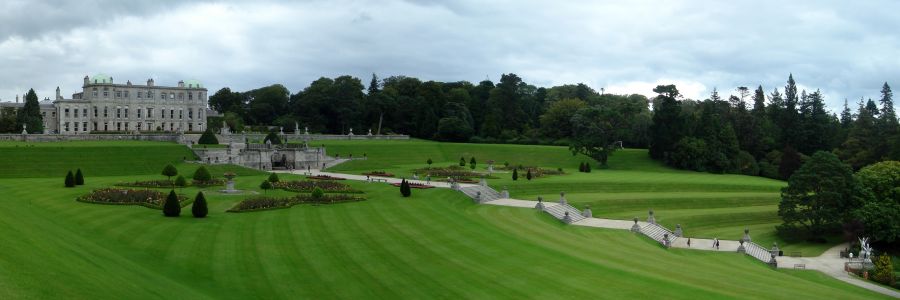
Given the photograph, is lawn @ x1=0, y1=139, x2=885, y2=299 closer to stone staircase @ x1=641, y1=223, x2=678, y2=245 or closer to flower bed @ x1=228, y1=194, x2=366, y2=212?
flower bed @ x1=228, y1=194, x2=366, y2=212

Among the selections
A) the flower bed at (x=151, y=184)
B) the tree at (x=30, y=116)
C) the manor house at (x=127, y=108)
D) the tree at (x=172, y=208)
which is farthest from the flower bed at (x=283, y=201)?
Answer: the manor house at (x=127, y=108)

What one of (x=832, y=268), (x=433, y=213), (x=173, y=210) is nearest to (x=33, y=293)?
(x=173, y=210)

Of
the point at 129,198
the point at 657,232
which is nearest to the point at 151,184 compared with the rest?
the point at 129,198

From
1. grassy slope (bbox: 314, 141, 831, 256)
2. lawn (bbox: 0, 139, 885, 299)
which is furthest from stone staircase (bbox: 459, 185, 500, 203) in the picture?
lawn (bbox: 0, 139, 885, 299)

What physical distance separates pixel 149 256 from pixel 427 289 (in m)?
11.0

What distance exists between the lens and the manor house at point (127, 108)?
109 m

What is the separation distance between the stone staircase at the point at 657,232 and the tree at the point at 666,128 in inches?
1872

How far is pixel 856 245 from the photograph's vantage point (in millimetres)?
45562

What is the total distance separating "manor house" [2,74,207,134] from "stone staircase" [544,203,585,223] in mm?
79848

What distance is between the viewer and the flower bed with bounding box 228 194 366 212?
38.8 m

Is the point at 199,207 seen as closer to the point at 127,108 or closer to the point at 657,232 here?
the point at 657,232

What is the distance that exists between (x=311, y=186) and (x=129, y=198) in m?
13.9

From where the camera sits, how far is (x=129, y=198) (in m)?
39.9

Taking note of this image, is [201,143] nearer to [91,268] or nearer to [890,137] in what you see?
[91,268]
